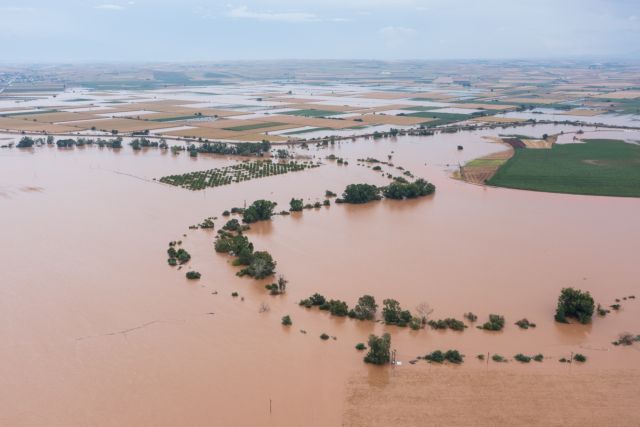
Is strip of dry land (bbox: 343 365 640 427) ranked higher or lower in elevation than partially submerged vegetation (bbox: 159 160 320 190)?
lower

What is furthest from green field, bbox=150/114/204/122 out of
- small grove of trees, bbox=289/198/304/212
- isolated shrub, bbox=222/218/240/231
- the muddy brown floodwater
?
isolated shrub, bbox=222/218/240/231

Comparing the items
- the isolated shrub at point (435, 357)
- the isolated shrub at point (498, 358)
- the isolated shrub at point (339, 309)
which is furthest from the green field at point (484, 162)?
the isolated shrub at point (435, 357)

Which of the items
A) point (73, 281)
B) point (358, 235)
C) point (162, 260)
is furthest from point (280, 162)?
point (73, 281)

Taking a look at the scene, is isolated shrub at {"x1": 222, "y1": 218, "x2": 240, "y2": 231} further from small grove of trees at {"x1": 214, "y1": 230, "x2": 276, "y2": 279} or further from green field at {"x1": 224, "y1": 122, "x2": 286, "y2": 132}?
green field at {"x1": 224, "y1": 122, "x2": 286, "y2": 132}

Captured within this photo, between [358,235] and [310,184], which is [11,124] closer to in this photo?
[310,184]

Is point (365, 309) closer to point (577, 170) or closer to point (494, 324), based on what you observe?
point (494, 324)

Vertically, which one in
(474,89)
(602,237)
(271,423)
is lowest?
(271,423)

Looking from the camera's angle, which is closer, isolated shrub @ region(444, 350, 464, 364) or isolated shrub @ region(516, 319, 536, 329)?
isolated shrub @ region(444, 350, 464, 364)

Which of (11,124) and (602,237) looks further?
(11,124)
